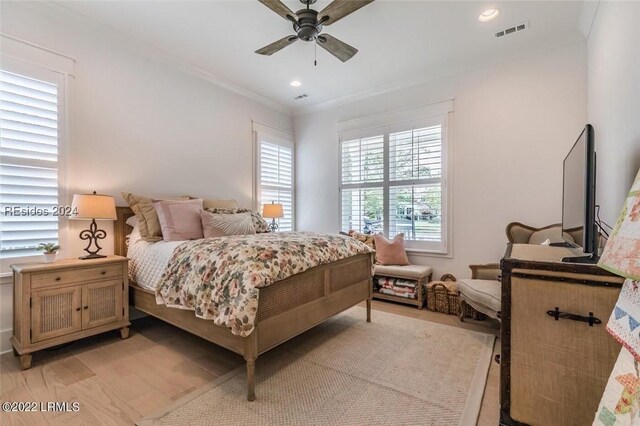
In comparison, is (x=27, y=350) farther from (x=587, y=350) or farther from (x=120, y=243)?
(x=587, y=350)

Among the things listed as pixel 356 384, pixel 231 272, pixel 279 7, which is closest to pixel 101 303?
pixel 231 272

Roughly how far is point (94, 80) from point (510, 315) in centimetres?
395

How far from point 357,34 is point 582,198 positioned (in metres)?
2.52

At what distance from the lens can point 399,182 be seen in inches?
167

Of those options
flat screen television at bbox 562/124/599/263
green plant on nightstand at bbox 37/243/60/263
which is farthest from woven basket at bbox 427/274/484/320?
green plant on nightstand at bbox 37/243/60/263

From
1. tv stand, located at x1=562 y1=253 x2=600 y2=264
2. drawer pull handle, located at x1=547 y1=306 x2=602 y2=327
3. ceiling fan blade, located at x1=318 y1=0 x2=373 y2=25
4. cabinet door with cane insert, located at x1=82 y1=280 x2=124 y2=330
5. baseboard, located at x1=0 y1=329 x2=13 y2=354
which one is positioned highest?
ceiling fan blade, located at x1=318 y1=0 x2=373 y2=25

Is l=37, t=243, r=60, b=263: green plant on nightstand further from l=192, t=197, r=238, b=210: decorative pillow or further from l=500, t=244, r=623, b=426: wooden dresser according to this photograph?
l=500, t=244, r=623, b=426: wooden dresser

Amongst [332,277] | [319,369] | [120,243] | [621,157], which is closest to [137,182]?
[120,243]

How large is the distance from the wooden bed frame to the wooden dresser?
135 cm

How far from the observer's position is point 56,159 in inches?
106

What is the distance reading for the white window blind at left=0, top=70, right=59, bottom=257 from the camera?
2.43 metres

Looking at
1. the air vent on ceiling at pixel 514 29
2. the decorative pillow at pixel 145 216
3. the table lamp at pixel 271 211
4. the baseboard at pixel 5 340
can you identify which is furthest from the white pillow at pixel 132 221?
the air vent on ceiling at pixel 514 29

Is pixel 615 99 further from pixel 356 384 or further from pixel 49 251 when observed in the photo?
pixel 49 251

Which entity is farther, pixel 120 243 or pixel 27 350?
pixel 120 243
